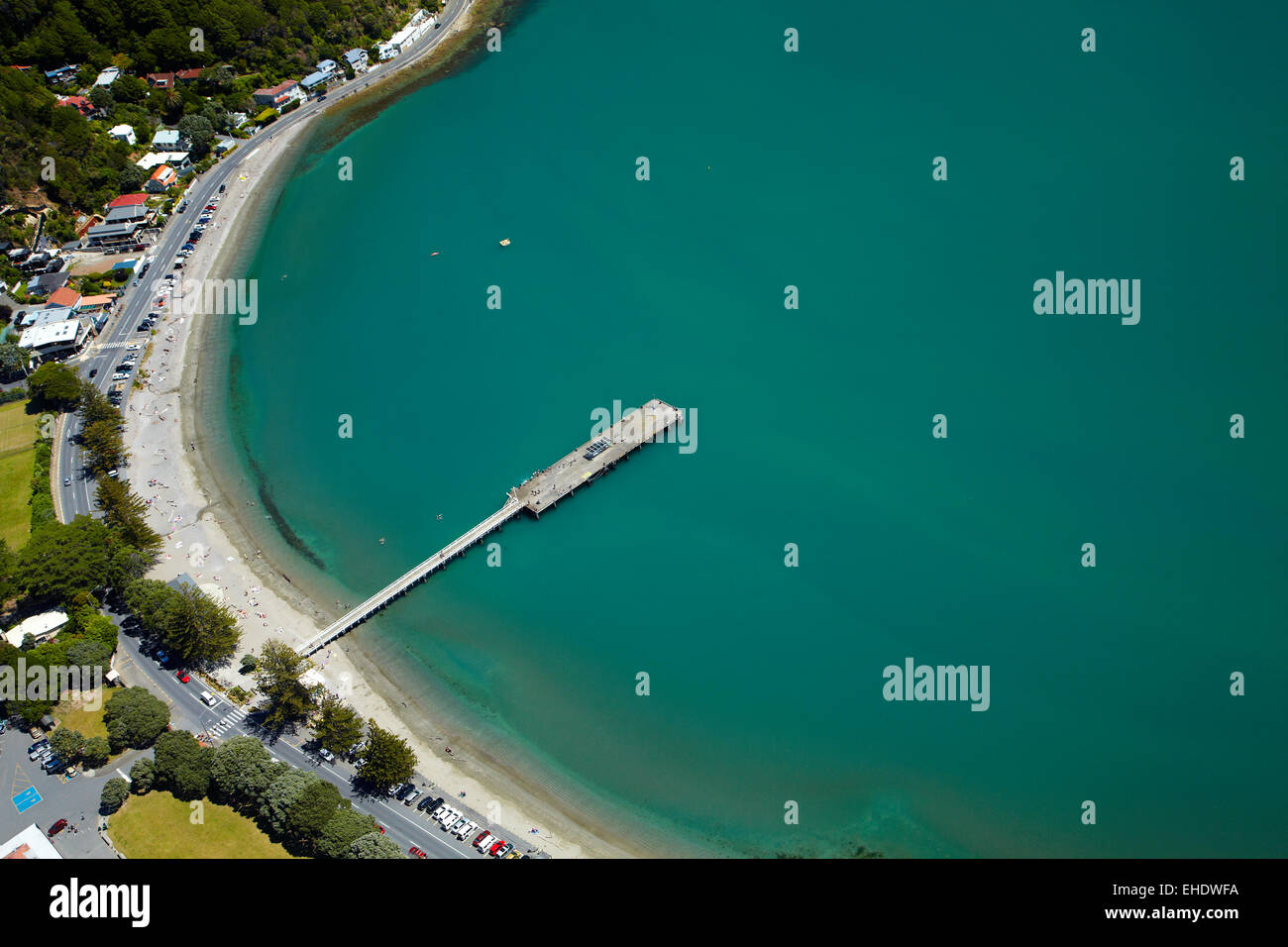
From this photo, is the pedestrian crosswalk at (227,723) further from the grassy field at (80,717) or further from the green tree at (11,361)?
the green tree at (11,361)

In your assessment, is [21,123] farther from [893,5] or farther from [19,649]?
[893,5]

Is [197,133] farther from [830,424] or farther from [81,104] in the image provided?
[830,424]

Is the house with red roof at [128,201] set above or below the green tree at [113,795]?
above

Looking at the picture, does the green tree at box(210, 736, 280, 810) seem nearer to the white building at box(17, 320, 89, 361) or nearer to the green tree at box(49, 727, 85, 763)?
the green tree at box(49, 727, 85, 763)

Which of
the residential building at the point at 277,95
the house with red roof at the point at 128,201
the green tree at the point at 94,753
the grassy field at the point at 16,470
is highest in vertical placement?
the residential building at the point at 277,95

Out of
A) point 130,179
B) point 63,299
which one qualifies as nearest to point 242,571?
point 63,299

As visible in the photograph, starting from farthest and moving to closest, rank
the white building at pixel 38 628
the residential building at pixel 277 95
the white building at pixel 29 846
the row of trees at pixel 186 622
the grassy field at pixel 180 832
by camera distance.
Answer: the residential building at pixel 277 95 < the white building at pixel 38 628 < the row of trees at pixel 186 622 < the grassy field at pixel 180 832 < the white building at pixel 29 846

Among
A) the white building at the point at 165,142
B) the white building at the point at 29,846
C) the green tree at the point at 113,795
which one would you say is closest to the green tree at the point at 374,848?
the green tree at the point at 113,795
